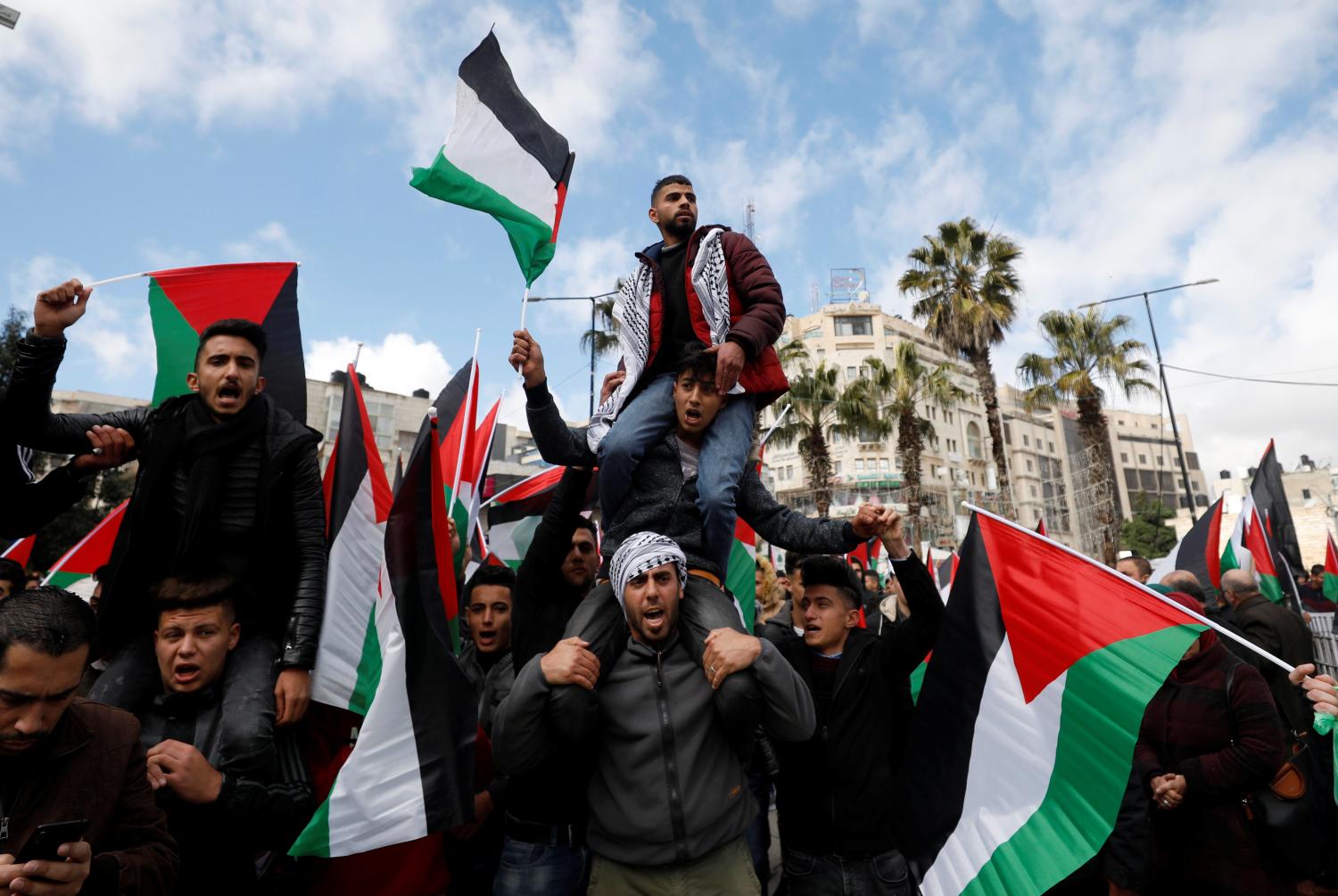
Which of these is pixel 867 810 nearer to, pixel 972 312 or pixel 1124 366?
pixel 972 312

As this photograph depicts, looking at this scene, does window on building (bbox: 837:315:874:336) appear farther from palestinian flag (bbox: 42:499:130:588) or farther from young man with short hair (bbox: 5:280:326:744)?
young man with short hair (bbox: 5:280:326:744)

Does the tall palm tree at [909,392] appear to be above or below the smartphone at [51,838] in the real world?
above

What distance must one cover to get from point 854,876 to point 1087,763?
1.20m

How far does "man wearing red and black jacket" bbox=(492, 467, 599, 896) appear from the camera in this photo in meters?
3.25

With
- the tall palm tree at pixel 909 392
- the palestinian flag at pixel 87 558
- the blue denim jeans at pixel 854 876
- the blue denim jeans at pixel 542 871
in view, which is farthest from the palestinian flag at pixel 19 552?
the tall palm tree at pixel 909 392

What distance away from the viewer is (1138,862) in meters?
4.02

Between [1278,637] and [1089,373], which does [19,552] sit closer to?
[1278,637]

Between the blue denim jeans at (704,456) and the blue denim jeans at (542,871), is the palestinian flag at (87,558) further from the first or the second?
the blue denim jeans at (704,456)

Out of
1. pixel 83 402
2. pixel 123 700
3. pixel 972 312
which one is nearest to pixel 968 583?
pixel 123 700

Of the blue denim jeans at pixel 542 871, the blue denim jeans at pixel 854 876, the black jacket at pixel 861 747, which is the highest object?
the black jacket at pixel 861 747

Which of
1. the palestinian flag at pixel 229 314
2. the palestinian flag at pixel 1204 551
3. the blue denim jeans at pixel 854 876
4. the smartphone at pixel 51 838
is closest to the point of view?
the smartphone at pixel 51 838

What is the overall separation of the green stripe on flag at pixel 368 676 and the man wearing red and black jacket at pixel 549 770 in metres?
0.72

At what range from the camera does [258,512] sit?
308cm

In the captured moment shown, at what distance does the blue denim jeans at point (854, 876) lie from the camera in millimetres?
3359
